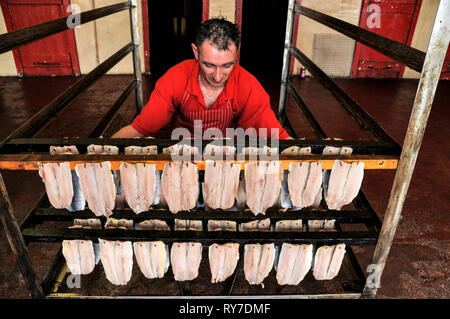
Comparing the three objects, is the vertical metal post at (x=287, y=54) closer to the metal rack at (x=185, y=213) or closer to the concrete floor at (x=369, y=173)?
the concrete floor at (x=369, y=173)

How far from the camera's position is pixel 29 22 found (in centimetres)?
521

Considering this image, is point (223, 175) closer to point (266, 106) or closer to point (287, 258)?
point (287, 258)

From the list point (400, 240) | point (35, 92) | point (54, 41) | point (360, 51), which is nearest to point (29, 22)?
point (54, 41)

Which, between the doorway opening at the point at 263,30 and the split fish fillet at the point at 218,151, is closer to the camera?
the split fish fillet at the point at 218,151

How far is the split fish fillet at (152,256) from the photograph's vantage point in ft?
4.58

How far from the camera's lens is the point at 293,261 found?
1480 millimetres

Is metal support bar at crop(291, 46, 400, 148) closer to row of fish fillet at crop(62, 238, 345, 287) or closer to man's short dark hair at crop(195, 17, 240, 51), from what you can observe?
row of fish fillet at crop(62, 238, 345, 287)

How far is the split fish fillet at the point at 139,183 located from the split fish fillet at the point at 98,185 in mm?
51

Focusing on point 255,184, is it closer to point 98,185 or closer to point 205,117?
point 98,185

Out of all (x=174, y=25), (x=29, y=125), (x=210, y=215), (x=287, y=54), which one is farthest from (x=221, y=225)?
(x=174, y=25)

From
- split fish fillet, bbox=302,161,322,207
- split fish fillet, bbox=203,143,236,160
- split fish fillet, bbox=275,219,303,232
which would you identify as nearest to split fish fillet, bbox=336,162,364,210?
split fish fillet, bbox=302,161,322,207

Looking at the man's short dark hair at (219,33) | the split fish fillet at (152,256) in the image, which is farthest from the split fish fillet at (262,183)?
the man's short dark hair at (219,33)

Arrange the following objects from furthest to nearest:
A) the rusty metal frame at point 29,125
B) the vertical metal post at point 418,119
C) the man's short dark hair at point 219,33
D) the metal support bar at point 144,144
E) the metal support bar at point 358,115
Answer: the man's short dark hair at point 219,33 < the metal support bar at point 358,115 < the metal support bar at point 144,144 < the rusty metal frame at point 29,125 < the vertical metal post at point 418,119
